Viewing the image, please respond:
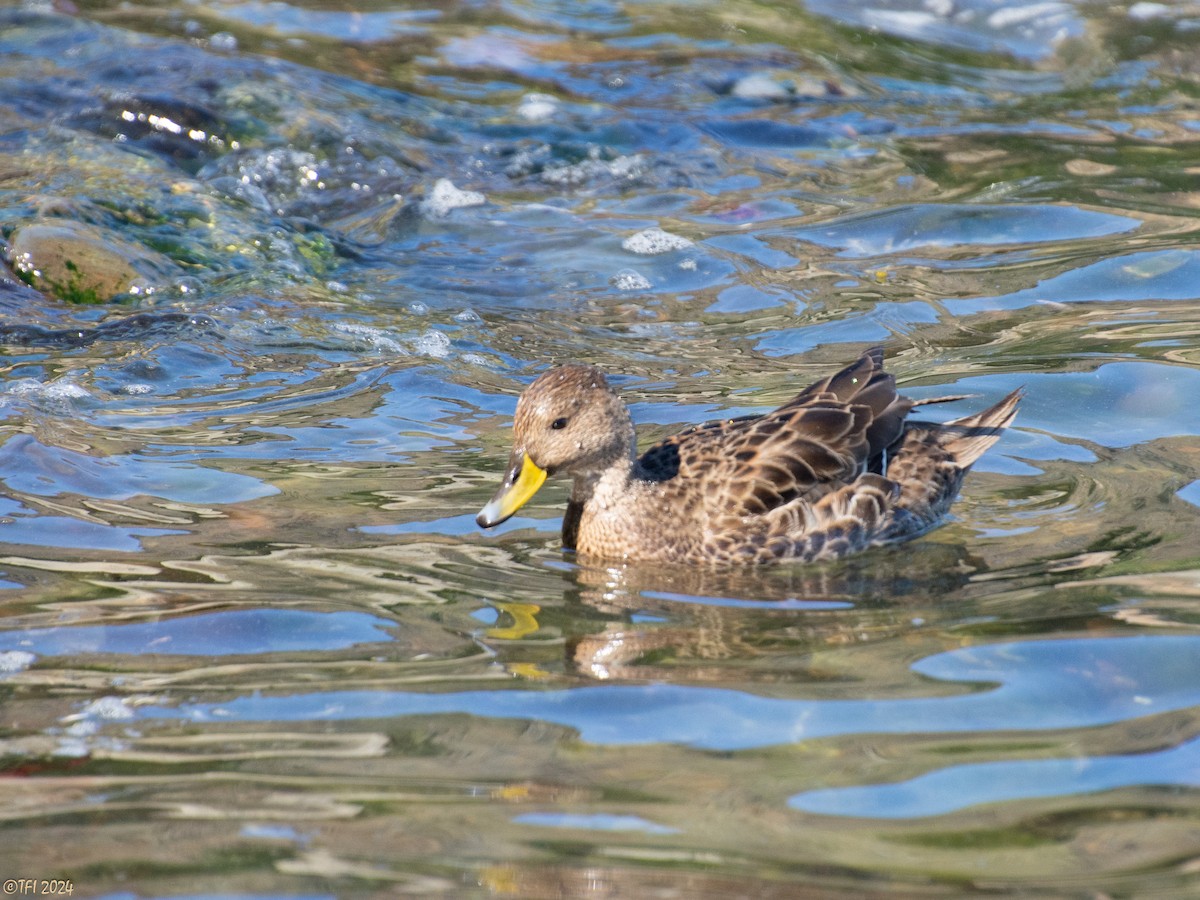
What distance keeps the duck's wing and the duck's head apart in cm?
31

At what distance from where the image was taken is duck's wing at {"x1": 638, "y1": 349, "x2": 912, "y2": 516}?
20.8 feet

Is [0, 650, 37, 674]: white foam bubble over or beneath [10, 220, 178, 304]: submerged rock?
beneath

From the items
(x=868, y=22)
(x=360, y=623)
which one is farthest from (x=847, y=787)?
(x=868, y=22)

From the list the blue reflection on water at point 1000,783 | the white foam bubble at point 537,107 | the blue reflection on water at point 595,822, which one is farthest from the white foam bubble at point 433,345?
the blue reflection on water at point 1000,783

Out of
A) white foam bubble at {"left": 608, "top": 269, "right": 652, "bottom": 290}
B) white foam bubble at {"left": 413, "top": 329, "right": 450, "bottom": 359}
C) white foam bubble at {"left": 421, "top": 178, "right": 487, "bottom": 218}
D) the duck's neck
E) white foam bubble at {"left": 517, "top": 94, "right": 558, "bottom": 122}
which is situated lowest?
white foam bubble at {"left": 413, "top": 329, "right": 450, "bottom": 359}

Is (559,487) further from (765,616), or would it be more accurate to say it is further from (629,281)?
(629,281)

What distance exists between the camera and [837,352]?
8.79 metres

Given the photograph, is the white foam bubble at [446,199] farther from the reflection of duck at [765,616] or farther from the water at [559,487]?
the reflection of duck at [765,616]

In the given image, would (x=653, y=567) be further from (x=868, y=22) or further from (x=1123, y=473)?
(x=868, y=22)

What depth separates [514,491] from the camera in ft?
20.1

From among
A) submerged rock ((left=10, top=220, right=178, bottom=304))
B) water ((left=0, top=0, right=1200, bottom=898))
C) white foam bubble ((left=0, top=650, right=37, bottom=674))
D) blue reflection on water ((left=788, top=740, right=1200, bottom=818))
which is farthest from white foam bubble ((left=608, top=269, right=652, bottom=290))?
blue reflection on water ((left=788, top=740, right=1200, bottom=818))

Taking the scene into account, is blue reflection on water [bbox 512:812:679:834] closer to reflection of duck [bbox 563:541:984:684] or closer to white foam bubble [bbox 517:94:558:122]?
reflection of duck [bbox 563:541:984:684]

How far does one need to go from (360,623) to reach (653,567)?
143 cm

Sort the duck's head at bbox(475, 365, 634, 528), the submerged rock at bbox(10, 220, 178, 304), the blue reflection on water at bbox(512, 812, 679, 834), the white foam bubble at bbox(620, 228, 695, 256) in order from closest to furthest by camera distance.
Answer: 1. the blue reflection on water at bbox(512, 812, 679, 834)
2. the duck's head at bbox(475, 365, 634, 528)
3. the submerged rock at bbox(10, 220, 178, 304)
4. the white foam bubble at bbox(620, 228, 695, 256)
